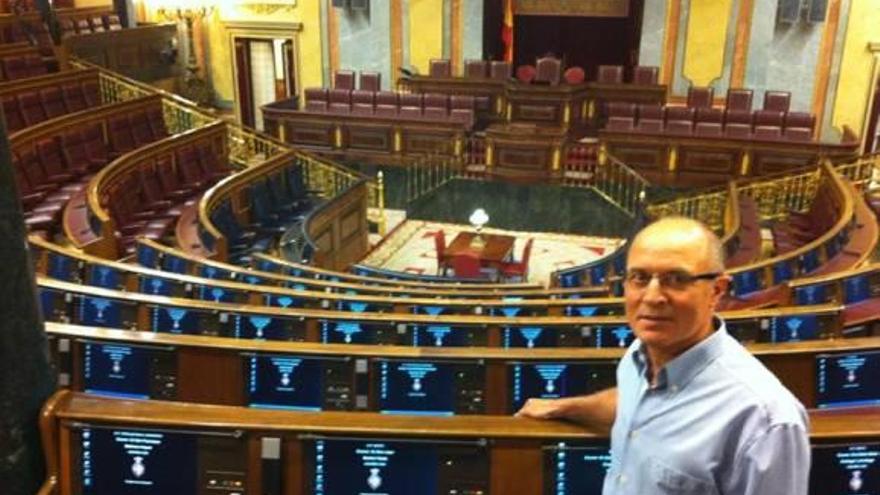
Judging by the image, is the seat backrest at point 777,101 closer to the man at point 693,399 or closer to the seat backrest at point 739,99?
the seat backrest at point 739,99

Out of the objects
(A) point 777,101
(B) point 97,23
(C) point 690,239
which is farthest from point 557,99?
(C) point 690,239

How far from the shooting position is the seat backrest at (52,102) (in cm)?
901

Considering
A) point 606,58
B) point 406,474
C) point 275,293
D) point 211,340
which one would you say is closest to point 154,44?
point 606,58

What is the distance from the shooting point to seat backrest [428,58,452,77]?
41.0 feet

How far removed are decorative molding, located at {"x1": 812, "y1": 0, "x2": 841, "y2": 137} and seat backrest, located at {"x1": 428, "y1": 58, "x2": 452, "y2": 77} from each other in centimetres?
553

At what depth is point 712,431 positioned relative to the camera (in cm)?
129

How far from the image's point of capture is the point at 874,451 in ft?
5.44

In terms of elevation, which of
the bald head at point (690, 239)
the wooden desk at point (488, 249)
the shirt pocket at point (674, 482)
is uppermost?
the bald head at point (690, 239)

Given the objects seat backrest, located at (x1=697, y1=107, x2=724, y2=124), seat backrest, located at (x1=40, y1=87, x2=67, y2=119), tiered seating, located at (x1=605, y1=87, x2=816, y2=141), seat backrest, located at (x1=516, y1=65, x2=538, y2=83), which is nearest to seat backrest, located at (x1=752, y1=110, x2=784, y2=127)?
tiered seating, located at (x1=605, y1=87, x2=816, y2=141)

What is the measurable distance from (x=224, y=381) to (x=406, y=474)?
119 cm

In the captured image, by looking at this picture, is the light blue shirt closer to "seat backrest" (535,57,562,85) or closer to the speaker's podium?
the speaker's podium

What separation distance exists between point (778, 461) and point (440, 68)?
11829 mm

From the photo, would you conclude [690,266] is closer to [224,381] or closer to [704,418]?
[704,418]

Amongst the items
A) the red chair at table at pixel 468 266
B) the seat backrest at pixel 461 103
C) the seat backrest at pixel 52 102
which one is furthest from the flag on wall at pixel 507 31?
the seat backrest at pixel 52 102
